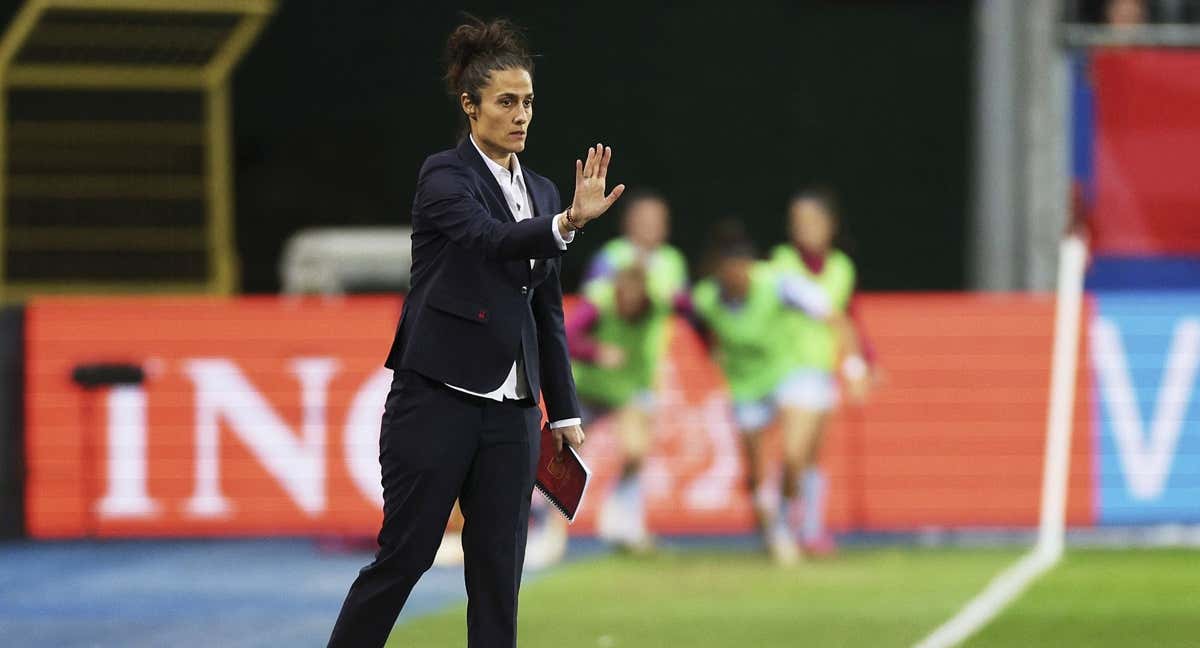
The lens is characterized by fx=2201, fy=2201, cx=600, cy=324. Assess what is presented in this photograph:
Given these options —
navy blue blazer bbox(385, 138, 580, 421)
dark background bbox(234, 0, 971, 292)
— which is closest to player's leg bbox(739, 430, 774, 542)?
navy blue blazer bbox(385, 138, 580, 421)

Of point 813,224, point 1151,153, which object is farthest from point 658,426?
point 1151,153

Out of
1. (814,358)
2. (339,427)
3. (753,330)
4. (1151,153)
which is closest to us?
(814,358)

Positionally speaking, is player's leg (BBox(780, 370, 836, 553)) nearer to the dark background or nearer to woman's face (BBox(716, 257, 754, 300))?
woman's face (BBox(716, 257, 754, 300))

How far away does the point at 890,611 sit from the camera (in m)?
10.3

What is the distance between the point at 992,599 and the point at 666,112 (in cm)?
1149

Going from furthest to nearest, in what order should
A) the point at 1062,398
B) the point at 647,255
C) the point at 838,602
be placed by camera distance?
the point at 1062,398 < the point at 647,255 < the point at 838,602

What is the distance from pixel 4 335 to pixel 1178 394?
24.8 feet

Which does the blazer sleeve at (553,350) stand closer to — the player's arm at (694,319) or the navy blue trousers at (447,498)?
the navy blue trousers at (447,498)

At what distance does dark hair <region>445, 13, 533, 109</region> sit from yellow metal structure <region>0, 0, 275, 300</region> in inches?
458

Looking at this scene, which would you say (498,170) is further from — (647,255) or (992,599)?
(647,255)

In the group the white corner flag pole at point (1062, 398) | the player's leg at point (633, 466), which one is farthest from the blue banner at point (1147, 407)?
the player's leg at point (633, 466)

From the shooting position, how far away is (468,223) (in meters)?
6.14

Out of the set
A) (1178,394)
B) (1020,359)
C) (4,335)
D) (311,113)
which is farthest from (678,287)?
(311,113)

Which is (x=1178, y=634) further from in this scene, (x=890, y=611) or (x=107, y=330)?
(x=107, y=330)
